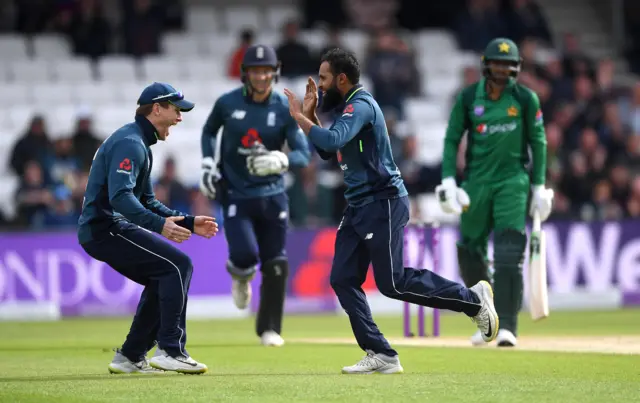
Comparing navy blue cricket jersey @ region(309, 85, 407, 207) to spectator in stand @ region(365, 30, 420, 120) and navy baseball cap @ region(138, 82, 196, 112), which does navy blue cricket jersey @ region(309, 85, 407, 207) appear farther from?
spectator in stand @ region(365, 30, 420, 120)

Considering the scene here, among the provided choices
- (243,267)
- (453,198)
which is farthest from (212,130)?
(453,198)

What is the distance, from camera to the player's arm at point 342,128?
29.1 ft

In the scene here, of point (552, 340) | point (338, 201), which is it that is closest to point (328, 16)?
point (338, 201)

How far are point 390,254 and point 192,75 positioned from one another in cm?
1324

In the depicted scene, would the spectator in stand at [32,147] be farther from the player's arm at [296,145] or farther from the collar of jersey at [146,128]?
the collar of jersey at [146,128]

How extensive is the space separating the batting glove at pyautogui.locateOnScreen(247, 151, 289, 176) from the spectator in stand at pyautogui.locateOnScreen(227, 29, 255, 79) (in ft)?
28.5

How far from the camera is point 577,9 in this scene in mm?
26016

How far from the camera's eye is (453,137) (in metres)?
11.9

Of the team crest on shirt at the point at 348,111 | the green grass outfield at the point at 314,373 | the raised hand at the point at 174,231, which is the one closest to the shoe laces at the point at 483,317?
the green grass outfield at the point at 314,373

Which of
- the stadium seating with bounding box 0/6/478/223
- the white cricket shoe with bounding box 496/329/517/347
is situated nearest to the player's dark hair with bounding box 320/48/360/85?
the white cricket shoe with bounding box 496/329/517/347

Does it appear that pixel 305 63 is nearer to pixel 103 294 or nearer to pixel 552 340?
pixel 103 294

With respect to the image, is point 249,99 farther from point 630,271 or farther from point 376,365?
point 630,271

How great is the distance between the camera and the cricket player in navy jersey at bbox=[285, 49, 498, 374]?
9.23m

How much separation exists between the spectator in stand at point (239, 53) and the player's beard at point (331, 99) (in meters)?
11.0
